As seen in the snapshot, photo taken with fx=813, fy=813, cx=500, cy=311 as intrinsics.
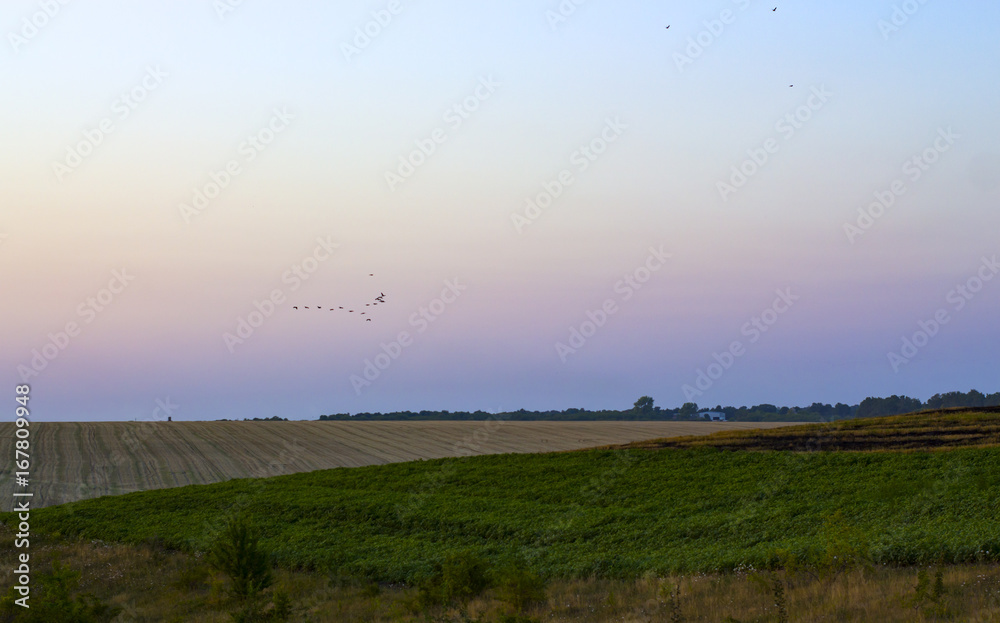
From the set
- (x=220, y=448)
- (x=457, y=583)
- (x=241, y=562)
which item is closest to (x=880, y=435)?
(x=457, y=583)

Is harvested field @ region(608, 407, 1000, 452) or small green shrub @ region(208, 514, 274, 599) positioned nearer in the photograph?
small green shrub @ region(208, 514, 274, 599)

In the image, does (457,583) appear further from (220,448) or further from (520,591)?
(220,448)

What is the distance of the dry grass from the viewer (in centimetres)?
1720

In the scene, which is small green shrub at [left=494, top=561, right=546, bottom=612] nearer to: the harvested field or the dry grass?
the dry grass

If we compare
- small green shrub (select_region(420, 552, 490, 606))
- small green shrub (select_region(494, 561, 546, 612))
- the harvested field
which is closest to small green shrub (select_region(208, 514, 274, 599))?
small green shrub (select_region(420, 552, 490, 606))

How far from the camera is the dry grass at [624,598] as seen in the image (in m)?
17.2

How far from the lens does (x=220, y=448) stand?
8569cm

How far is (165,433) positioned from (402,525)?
239ft

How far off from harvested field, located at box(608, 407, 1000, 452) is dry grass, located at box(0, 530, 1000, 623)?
2778cm

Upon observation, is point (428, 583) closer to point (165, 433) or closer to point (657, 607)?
point (657, 607)

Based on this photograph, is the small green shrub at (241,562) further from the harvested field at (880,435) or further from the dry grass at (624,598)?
the harvested field at (880,435)

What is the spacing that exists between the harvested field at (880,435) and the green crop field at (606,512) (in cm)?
116

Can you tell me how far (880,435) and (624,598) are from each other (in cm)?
3519

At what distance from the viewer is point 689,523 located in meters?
32.3
